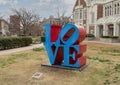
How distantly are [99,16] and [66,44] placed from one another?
102 ft

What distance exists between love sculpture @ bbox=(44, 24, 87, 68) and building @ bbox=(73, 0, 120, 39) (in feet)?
76.3

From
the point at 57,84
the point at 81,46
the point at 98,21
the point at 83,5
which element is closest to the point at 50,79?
the point at 57,84

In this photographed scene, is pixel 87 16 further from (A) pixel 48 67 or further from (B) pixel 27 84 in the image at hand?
(B) pixel 27 84

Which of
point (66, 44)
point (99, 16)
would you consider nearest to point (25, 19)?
point (99, 16)

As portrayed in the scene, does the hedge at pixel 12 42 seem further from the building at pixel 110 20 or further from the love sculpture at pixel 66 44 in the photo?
the building at pixel 110 20

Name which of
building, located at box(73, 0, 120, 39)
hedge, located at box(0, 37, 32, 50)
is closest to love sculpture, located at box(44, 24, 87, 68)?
hedge, located at box(0, 37, 32, 50)

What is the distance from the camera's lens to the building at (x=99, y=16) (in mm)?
32047

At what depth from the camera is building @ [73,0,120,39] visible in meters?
32.0

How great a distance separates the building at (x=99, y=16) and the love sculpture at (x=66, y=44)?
2326 centimetres

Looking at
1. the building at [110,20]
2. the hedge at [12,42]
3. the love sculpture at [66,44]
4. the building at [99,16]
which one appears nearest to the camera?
the love sculpture at [66,44]

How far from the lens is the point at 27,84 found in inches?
235

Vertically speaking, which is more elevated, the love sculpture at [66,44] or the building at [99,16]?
the building at [99,16]

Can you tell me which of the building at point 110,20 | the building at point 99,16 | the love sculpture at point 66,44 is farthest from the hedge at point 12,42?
the building at point 99,16

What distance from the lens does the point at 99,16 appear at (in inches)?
1496
